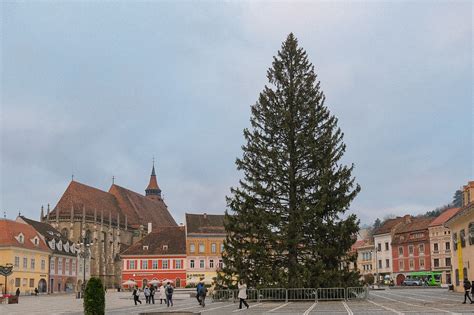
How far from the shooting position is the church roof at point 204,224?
303 ft

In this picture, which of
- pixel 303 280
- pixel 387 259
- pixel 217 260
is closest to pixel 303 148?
pixel 303 280

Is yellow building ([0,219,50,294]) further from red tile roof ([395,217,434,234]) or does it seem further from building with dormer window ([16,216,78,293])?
red tile roof ([395,217,434,234])

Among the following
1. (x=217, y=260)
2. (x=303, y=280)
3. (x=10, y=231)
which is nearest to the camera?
(x=303, y=280)

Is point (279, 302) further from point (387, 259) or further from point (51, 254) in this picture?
point (387, 259)

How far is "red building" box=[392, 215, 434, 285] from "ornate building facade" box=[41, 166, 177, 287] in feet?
149

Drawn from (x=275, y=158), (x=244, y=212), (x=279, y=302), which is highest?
(x=275, y=158)

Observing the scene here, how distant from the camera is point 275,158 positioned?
3734 cm

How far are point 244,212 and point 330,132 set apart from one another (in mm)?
7413

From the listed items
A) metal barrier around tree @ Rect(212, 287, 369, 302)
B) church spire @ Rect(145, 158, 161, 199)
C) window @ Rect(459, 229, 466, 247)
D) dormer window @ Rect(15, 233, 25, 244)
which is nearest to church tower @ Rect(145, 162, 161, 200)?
church spire @ Rect(145, 158, 161, 199)

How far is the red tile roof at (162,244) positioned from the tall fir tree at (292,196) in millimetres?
56393

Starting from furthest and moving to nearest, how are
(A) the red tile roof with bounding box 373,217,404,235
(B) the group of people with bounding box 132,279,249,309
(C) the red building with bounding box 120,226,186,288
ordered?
(A) the red tile roof with bounding box 373,217,404,235 → (C) the red building with bounding box 120,226,186,288 → (B) the group of people with bounding box 132,279,249,309

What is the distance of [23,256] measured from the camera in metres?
75.0

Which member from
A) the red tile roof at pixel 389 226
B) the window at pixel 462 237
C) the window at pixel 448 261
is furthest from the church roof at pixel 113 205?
the window at pixel 462 237

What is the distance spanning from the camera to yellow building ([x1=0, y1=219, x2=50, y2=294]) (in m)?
72.1
